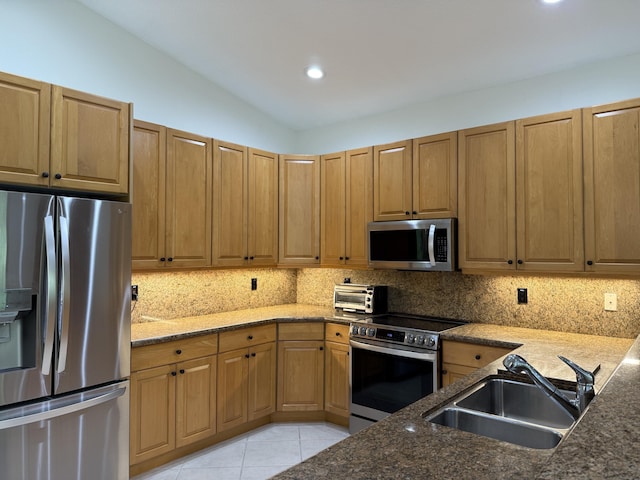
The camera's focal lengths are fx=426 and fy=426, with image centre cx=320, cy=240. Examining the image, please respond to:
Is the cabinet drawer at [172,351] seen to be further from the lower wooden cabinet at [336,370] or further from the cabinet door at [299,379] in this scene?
the lower wooden cabinet at [336,370]

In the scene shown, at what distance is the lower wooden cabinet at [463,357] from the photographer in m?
2.73

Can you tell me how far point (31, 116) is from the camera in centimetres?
224

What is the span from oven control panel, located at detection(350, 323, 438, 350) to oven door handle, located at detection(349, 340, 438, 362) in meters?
0.05

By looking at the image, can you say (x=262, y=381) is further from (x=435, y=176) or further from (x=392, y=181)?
(x=435, y=176)

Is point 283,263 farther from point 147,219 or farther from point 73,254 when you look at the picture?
point 73,254

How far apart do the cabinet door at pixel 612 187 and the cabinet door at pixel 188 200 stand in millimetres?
2677

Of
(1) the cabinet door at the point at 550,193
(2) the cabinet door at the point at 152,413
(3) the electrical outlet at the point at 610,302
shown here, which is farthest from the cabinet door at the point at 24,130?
(3) the electrical outlet at the point at 610,302

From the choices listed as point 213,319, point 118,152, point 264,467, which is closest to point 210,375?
point 213,319

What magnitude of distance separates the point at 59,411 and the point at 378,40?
2.97 meters

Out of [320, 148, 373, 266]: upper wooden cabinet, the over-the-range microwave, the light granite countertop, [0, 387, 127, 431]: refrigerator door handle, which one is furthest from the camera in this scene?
[320, 148, 373, 266]: upper wooden cabinet

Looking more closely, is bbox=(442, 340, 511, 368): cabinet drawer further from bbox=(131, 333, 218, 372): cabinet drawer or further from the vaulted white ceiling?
the vaulted white ceiling

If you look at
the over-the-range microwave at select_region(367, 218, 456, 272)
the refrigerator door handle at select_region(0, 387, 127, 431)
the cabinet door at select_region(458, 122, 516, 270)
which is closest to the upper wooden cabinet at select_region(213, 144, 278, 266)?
the over-the-range microwave at select_region(367, 218, 456, 272)

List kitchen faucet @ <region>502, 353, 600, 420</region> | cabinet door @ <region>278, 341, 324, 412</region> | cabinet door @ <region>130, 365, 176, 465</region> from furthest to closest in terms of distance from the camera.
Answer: cabinet door @ <region>278, 341, 324, 412</region>
cabinet door @ <region>130, 365, 176, 465</region>
kitchen faucet @ <region>502, 353, 600, 420</region>

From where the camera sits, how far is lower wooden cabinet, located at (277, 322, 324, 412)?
360 cm
